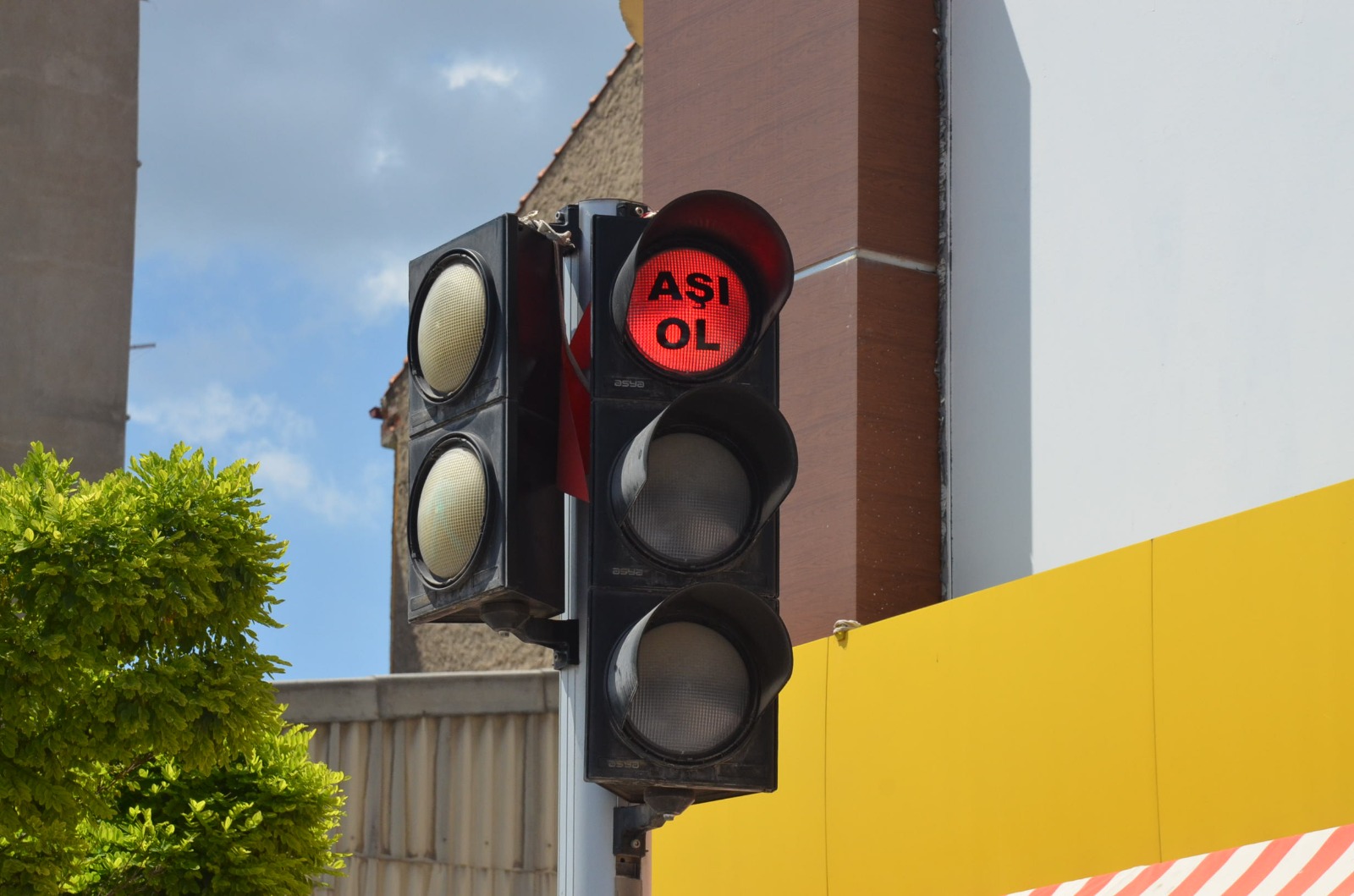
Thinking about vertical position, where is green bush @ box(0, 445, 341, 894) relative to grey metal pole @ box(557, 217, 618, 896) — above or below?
above

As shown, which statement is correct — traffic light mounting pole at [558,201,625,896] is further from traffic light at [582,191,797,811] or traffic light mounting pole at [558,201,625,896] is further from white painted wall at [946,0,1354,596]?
white painted wall at [946,0,1354,596]

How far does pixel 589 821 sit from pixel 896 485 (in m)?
7.77

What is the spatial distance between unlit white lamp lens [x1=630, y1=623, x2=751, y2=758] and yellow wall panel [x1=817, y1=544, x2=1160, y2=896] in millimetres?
4808

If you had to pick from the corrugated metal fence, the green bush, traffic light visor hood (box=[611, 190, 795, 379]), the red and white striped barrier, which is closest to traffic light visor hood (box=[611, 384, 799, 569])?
traffic light visor hood (box=[611, 190, 795, 379])

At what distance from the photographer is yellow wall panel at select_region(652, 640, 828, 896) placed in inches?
398

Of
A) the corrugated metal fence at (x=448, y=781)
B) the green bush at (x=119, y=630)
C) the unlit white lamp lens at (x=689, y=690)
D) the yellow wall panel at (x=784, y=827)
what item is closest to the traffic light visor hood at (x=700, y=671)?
the unlit white lamp lens at (x=689, y=690)

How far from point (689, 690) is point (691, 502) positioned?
0.39 m

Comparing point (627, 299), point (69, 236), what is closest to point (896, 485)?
point (627, 299)

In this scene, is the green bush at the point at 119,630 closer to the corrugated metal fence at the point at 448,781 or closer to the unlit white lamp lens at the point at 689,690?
the unlit white lamp lens at the point at 689,690

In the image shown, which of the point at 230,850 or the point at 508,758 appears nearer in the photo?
the point at 230,850

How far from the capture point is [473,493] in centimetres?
370

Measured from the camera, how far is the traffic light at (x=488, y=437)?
3643 millimetres

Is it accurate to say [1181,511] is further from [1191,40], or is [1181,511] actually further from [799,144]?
[799,144]

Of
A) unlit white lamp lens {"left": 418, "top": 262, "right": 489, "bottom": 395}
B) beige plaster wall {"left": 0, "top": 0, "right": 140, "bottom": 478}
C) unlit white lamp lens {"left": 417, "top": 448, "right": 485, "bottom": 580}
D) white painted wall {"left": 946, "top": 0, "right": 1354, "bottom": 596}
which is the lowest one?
unlit white lamp lens {"left": 417, "top": 448, "right": 485, "bottom": 580}
